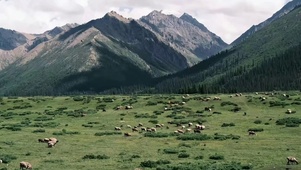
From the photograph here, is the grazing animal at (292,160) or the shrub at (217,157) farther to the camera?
the shrub at (217,157)

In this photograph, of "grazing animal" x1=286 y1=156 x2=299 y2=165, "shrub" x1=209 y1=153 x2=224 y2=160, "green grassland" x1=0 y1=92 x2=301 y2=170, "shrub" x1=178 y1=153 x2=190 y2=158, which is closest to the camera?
"grazing animal" x1=286 y1=156 x2=299 y2=165

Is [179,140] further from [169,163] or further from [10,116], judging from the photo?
[10,116]

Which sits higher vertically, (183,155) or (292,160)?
(292,160)

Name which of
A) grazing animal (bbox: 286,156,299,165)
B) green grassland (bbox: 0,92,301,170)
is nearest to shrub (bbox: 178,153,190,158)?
green grassland (bbox: 0,92,301,170)

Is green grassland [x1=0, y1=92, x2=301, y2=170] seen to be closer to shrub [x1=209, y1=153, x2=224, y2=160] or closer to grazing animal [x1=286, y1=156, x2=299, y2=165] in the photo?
shrub [x1=209, y1=153, x2=224, y2=160]

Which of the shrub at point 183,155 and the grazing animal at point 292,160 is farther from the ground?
the grazing animal at point 292,160

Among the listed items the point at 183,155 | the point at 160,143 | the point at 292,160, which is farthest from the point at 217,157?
the point at 160,143

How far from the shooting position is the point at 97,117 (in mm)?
70688

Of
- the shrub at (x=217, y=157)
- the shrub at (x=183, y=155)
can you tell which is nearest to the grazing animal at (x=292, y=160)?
the shrub at (x=217, y=157)

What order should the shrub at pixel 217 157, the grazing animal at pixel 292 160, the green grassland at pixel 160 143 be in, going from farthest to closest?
1. the shrub at pixel 217 157
2. the green grassland at pixel 160 143
3. the grazing animal at pixel 292 160

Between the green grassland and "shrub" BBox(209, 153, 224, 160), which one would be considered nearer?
the green grassland

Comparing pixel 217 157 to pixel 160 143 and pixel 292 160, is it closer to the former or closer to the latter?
pixel 292 160

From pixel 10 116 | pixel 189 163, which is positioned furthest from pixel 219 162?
pixel 10 116

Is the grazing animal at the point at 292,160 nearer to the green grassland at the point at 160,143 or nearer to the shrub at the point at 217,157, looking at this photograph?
the green grassland at the point at 160,143
